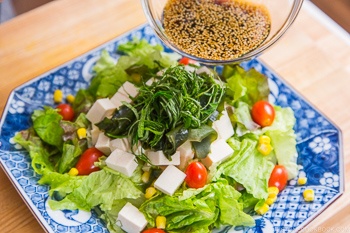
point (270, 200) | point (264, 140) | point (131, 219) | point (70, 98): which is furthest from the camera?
point (70, 98)

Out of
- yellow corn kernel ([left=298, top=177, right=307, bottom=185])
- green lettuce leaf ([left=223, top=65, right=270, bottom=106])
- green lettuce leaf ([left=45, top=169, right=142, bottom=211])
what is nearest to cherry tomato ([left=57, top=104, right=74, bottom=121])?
green lettuce leaf ([left=45, top=169, right=142, bottom=211])

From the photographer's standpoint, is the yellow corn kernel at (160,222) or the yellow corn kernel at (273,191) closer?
the yellow corn kernel at (160,222)

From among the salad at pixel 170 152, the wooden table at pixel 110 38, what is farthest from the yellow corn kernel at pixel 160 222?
the wooden table at pixel 110 38

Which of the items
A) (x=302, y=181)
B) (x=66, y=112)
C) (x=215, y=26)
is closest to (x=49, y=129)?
(x=66, y=112)

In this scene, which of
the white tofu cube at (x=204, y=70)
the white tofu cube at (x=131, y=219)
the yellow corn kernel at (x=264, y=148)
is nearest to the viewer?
the white tofu cube at (x=131, y=219)

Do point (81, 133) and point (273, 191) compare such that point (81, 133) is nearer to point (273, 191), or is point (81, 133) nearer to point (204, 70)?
point (204, 70)

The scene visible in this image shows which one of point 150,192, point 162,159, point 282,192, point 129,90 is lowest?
point 282,192

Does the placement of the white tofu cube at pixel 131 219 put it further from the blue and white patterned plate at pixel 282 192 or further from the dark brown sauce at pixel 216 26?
the dark brown sauce at pixel 216 26
